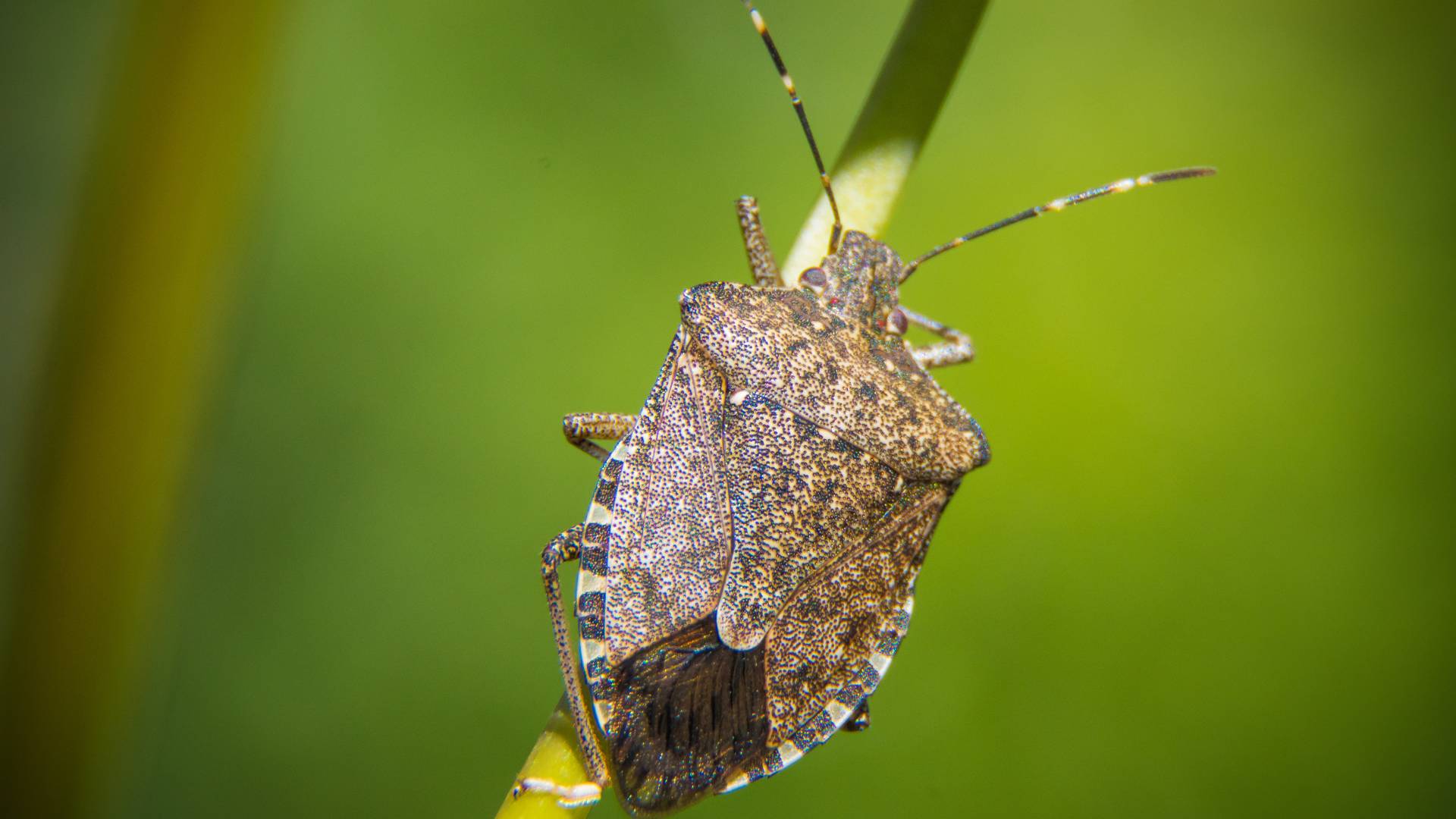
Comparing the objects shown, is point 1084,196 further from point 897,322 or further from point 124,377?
point 124,377

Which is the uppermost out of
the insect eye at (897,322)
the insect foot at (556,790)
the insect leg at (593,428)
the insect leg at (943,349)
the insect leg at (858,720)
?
the insect eye at (897,322)

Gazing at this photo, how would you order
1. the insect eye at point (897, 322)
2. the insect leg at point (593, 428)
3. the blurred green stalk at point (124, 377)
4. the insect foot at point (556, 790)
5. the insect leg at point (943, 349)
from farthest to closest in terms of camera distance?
the insect leg at point (943, 349)
the insect eye at point (897, 322)
the insect leg at point (593, 428)
the blurred green stalk at point (124, 377)
the insect foot at point (556, 790)

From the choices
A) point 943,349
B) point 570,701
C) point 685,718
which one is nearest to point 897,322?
point 943,349

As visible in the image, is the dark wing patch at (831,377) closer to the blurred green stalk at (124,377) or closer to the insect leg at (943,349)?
Result: the insect leg at (943,349)

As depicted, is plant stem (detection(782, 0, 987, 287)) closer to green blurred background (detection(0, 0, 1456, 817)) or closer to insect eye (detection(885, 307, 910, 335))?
insect eye (detection(885, 307, 910, 335))

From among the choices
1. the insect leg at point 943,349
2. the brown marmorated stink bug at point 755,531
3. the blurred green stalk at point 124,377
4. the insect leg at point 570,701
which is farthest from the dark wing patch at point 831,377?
the blurred green stalk at point 124,377
